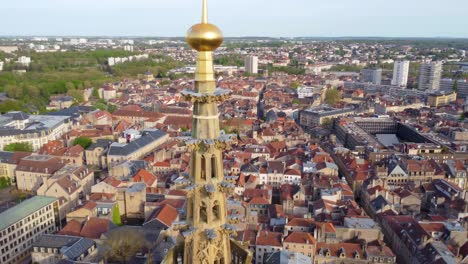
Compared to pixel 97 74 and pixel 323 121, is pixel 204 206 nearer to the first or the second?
pixel 323 121

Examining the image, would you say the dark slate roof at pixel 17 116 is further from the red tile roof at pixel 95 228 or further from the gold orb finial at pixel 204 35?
the gold orb finial at pixel 204 35

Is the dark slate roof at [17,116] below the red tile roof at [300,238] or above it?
above

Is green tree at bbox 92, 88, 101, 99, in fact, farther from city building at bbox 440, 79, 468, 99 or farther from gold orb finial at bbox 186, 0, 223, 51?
gold orb finial at bbox 186, 0, 223, 51

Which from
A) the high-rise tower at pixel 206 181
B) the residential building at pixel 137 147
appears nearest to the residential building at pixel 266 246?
the high-rise tower at pixel 206 181

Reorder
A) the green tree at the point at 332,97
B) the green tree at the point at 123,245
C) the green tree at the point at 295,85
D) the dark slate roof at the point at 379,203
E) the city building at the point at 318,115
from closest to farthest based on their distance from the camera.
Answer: the green tree at the point at 123,245, the dark slate roof at the point at 379,203, the city building at the point at 318,115, the green tree at the point at 332,97, the green tree at the point at 295,85

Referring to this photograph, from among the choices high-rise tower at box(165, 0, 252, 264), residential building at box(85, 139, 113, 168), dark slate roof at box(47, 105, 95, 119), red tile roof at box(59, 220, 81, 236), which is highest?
high-rise tower at box(165, 0, 252, 264)

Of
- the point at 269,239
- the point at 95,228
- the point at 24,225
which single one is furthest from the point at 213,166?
the point at 24,225

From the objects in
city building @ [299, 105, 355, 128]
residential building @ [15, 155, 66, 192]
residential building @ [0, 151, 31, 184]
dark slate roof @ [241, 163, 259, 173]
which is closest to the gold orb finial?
dark slate roof @ [241, 163, 259, 173]

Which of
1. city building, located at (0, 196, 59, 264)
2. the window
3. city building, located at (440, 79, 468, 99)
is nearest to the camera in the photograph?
the window
